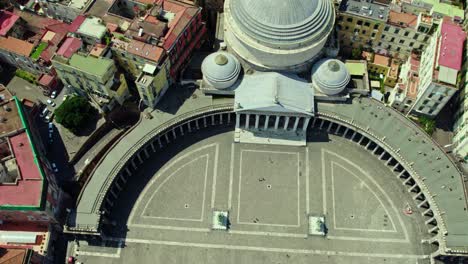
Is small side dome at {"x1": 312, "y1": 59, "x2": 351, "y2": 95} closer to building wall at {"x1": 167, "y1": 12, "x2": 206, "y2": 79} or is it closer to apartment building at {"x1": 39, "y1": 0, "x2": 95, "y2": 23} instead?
building wall at {"x1": 167, "y1": 12, "x2": 206, "y2": 79}

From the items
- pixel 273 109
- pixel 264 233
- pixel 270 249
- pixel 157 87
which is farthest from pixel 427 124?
pixel 157 87

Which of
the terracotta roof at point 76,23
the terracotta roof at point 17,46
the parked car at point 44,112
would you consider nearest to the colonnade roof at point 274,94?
the terracotta roof at point 76,23

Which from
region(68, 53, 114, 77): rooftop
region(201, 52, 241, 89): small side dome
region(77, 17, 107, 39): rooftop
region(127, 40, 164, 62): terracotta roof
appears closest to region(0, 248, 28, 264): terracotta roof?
region(68, 53, 114, 77): rooftop

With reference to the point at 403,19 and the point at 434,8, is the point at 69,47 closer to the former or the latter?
the point at 403,19

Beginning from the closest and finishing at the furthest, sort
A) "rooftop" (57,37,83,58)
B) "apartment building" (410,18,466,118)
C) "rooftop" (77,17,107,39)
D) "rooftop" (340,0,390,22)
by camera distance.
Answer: "apartment building" (410,18,466,118)
"rooftop" (57,37,83,58)
"rooftop" (77,17,107,39)
"rooftop" (340,0,390,22)

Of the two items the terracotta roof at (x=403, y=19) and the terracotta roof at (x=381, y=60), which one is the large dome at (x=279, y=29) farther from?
the terracotta roof at (x=381, y=60)

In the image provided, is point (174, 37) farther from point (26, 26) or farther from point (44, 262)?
point (44, 262)
